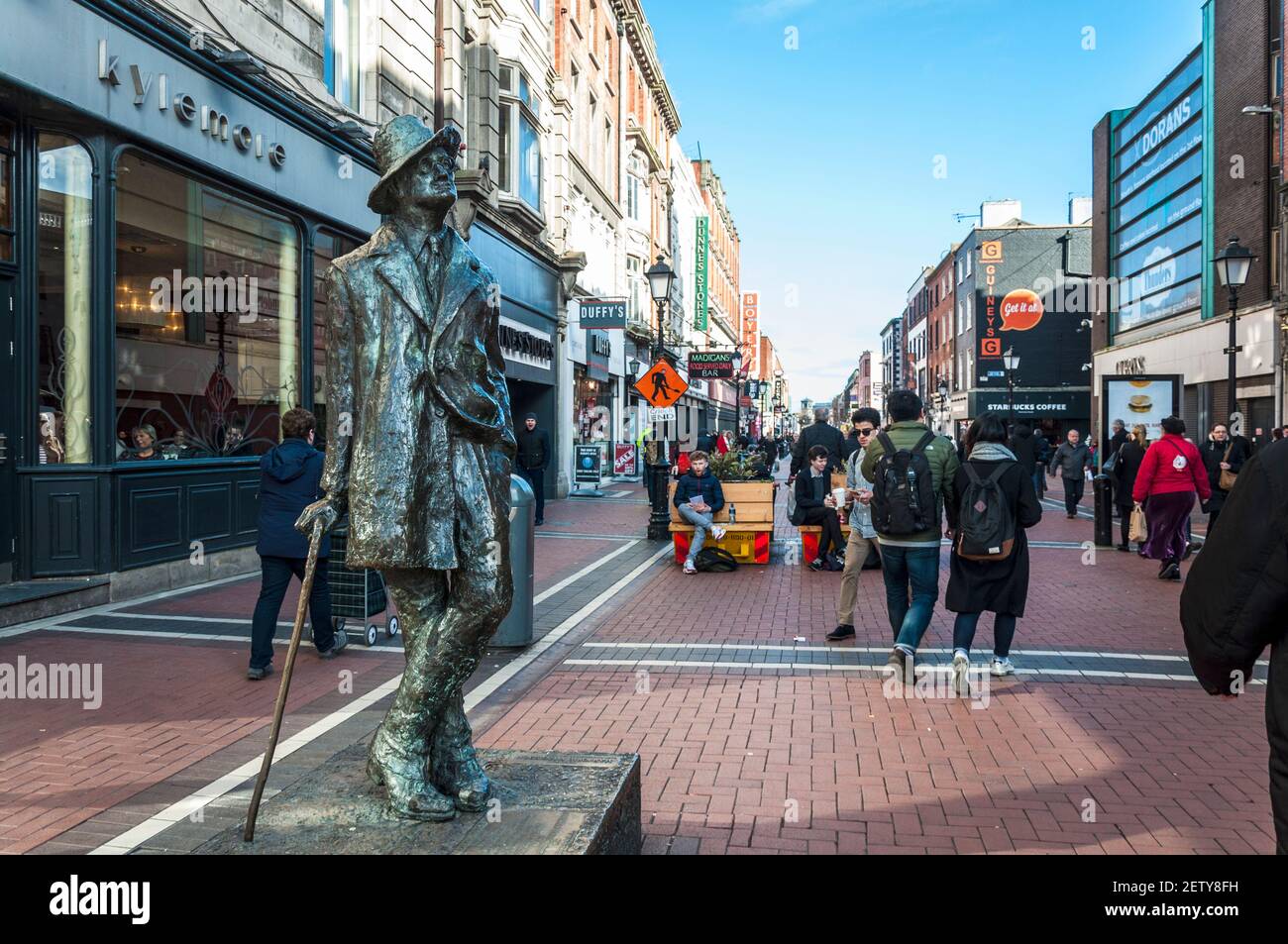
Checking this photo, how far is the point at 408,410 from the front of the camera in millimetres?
3266

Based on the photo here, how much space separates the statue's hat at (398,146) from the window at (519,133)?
18.3 m

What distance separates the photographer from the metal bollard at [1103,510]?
46.9ft

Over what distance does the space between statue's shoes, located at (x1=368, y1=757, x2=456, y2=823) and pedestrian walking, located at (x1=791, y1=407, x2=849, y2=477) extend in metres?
10.1

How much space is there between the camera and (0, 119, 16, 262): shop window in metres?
8.79

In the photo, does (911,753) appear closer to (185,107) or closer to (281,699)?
(281,699)

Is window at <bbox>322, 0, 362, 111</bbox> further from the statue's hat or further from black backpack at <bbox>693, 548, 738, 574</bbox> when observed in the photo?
the statue's hat

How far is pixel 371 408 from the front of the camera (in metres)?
3.29

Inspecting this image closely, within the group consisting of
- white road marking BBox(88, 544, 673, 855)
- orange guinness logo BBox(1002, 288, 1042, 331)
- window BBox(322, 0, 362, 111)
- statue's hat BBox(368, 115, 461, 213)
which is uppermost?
orange guinness logo BBox(1002, 288, 1042, 331)

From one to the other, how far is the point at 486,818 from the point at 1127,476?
513 inches

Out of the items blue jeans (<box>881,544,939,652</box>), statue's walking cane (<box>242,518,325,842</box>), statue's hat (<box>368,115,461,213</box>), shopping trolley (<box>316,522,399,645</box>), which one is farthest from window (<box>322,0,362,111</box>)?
statue's walking cane (<box>242,518,325,842</box>)

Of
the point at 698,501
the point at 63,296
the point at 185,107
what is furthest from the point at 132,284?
the point at 698,501

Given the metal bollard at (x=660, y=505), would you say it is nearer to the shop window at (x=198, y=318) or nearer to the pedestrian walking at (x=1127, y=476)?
the shop window at (x=198, y=318)

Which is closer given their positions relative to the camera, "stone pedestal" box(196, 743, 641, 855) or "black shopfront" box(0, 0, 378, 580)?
"stone pedestal" box(196, 743, 641, 855)

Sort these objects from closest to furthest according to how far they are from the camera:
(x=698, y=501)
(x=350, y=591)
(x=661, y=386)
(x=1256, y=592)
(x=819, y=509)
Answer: (x=1256, y=592), (x=350, y=591), (x=698, y=501), (x=819, y=509), (x=661, y=386)
